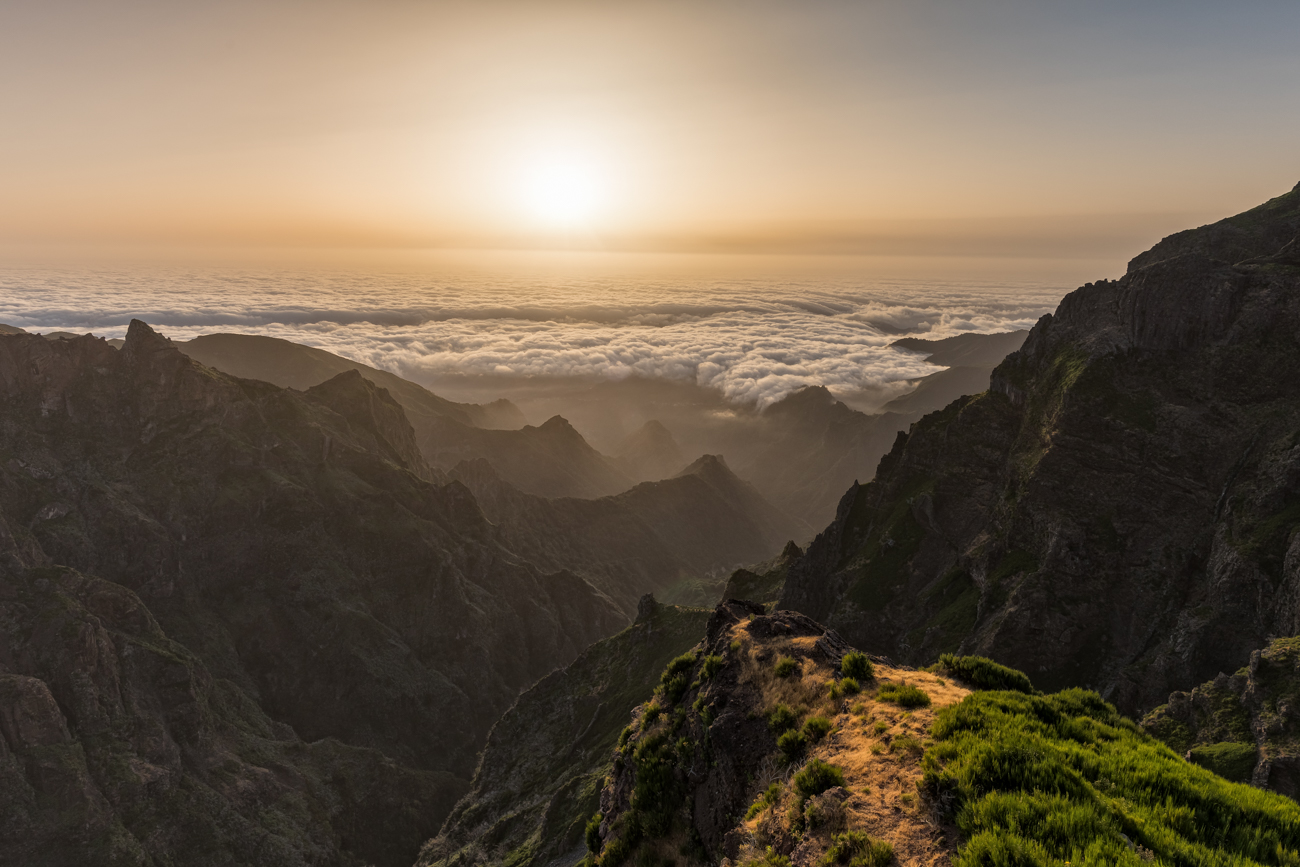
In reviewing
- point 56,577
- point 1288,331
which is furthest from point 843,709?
point 56,577

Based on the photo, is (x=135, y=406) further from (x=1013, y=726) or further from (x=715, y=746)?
(x=1013, y=726)

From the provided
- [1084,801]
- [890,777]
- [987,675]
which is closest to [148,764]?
[890,777]

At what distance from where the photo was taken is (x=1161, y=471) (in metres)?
70.7

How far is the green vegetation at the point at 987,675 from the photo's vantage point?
2353cm

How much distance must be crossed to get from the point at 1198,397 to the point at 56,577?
181 metres

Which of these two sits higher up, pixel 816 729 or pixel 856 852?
pixel 856 852

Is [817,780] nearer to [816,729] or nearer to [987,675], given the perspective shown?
[816,729]

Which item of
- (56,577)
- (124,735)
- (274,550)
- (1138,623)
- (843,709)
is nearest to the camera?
(843,709)

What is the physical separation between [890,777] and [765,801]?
5.18 m

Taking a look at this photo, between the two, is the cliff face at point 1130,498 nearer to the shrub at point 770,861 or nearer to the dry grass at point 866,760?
the dry grass at point 866,760

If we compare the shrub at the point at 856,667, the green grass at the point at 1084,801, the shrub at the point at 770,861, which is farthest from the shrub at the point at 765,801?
the green grass at the point at 1084,801

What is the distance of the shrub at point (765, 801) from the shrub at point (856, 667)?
541 centimetres

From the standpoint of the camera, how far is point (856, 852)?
15180mm

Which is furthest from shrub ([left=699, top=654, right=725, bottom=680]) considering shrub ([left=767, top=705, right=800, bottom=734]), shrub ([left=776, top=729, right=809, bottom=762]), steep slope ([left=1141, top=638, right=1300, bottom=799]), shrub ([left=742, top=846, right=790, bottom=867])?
steep slope ([left=1141, top=638, right=1300, bottom=799])
